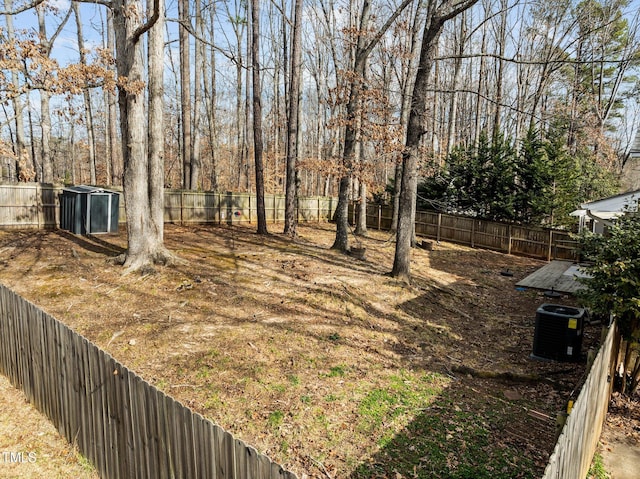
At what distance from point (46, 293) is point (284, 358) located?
187 inches

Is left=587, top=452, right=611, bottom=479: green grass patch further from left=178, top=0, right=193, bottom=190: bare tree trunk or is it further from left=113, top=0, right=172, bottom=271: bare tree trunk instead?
left=178, top=0, right=193, bottom=190: bare tree trunk

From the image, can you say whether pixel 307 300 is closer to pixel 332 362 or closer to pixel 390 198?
pixel 332 362

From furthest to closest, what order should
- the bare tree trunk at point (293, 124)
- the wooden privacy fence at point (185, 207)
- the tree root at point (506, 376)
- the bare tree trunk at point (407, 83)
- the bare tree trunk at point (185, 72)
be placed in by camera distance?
the bare tree trunk at point (185, 72), the bare tree trunk at point (407, 83), the bare tree trunk at point (293, 124), the wooden privacy fence at point (185, 207), the tree root at point (506, 376)

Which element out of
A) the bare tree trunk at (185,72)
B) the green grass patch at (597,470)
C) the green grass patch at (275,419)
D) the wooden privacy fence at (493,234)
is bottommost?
the green grass patch at (597,470)

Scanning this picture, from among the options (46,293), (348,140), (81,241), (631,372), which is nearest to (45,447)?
(46,293)

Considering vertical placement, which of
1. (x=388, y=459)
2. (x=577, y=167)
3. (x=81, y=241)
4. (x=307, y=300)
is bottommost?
(x=388, y=459)

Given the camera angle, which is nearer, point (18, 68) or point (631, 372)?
point (631, 372)

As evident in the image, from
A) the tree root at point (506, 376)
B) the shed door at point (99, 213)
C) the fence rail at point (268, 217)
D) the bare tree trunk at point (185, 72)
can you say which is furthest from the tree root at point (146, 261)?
the bare tree trunk at point (185, 72)

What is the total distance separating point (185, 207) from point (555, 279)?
14.8 m

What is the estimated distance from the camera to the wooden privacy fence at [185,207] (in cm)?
1324

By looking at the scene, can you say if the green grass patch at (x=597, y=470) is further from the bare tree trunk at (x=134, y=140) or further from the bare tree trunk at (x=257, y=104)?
the bare tree trunk at (x=257, y=104)

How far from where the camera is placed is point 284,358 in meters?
5.90

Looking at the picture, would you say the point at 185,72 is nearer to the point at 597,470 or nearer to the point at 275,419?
the point at 275,419

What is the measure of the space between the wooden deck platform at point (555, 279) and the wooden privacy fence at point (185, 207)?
12799 mm
